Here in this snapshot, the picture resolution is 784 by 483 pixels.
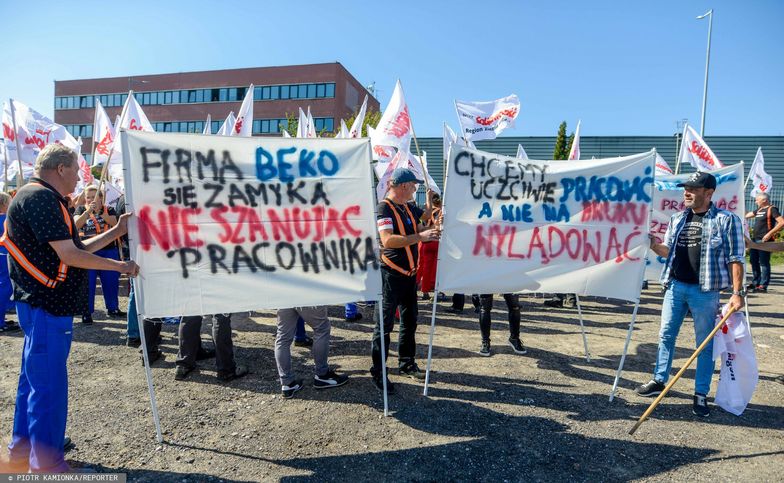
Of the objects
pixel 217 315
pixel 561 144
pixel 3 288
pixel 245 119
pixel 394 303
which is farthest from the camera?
pixel 561 144

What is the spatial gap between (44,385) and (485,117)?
8.85 meters

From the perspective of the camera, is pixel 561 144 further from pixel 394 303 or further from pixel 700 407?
pixel 394 303

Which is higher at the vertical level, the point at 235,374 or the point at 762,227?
the point at 762,227

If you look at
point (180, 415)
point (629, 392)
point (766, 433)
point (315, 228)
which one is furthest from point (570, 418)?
point (180, 415)

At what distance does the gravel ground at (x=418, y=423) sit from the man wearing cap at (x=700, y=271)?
394 mm

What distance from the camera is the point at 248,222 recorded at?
3.89 metres

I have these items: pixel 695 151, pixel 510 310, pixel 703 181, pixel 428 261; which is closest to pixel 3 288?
pixel 428 261

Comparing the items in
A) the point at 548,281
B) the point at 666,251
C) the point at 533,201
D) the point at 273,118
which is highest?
the point at 273,118

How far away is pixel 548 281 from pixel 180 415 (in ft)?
12.5

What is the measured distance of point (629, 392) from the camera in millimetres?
4684

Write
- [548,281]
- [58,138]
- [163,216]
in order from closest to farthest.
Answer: [163,216]
[548,281]
[58,138]

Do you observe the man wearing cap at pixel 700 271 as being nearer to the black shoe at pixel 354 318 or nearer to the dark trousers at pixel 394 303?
the dark trousers at pixel 394 303

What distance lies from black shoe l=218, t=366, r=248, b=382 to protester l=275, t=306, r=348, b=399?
Result: 0.66 metres

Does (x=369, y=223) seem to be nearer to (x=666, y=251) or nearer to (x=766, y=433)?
(x=666, y=251)
